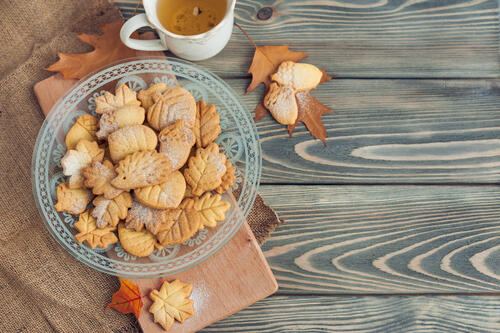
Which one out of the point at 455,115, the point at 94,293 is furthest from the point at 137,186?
the point at 455,115

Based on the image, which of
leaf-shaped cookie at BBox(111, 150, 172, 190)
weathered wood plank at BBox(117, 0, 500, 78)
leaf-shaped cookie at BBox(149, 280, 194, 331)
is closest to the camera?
leaf-shaped cookie at BBox(111, 150, 172, 190)

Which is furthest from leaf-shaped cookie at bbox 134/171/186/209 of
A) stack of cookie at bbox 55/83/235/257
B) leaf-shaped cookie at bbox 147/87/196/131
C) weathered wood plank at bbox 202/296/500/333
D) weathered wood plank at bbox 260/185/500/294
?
weathered wood plank at bbox 202/296/500/333

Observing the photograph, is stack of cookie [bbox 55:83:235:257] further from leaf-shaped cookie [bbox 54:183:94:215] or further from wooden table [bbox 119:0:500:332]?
wooden table [bbox 119:0:500:332]

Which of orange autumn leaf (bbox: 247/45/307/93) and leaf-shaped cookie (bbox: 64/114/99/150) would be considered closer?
leaf-shaped cookie (bbox: 64/114/99/150)

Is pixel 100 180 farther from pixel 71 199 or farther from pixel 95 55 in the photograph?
pixel 95 55

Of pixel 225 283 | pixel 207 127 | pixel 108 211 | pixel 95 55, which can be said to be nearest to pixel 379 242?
pixel 225 283
